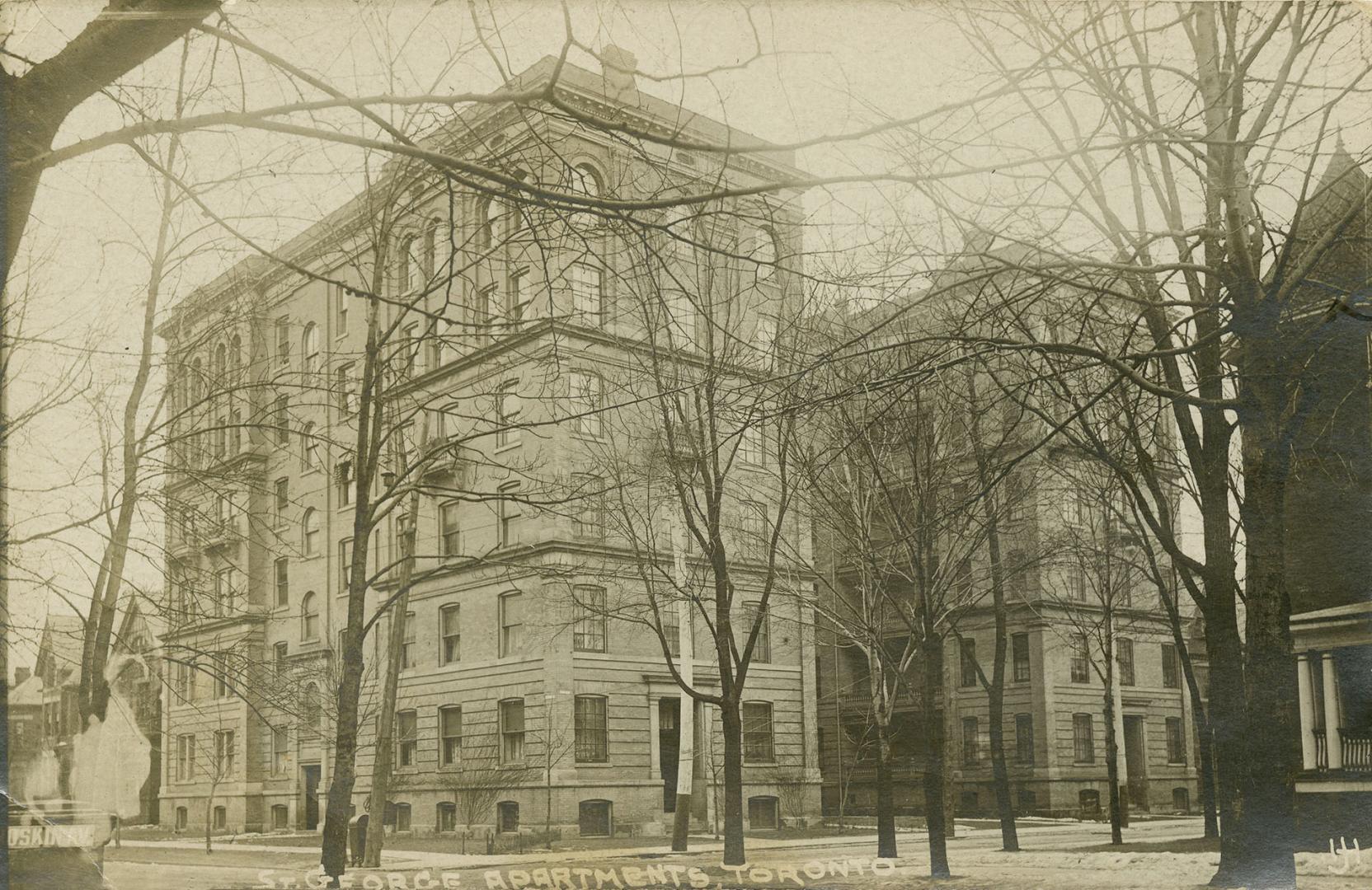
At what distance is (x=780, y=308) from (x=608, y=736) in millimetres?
3286

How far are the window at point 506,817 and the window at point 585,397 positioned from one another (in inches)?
104

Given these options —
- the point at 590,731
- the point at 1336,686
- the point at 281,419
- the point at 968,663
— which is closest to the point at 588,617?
the point at 590,731

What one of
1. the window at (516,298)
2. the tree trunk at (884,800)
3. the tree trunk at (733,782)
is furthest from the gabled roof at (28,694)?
the tree trunk at (884,800)

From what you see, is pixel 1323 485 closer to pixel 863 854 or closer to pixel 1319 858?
pixel 1319 858

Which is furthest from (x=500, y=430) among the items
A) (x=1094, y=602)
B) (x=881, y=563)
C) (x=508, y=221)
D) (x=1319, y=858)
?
(x=1319, y=858)

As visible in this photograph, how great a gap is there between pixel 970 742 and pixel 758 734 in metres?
1.86

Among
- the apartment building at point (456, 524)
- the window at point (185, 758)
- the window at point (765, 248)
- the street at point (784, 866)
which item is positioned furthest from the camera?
the apartment building at point (456, 524)

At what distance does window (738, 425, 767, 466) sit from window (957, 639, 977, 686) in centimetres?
235

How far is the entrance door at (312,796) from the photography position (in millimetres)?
7625

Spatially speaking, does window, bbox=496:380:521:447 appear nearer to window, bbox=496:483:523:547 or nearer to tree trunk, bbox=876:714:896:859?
window, bbox=496:483:523:547

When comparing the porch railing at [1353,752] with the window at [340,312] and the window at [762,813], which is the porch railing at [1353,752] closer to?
the window at [762,813]

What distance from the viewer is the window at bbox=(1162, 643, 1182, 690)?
8383mm

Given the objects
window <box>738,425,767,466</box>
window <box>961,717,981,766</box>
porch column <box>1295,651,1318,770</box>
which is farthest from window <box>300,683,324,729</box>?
porch column <box>1295,651,1318,770</box>

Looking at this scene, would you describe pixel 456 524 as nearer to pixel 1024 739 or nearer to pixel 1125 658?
pixel 1024 739
